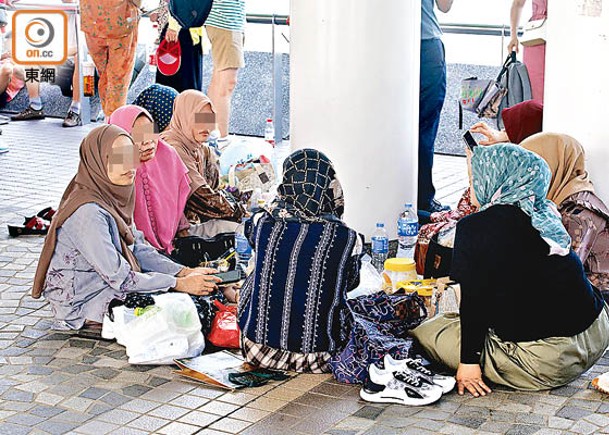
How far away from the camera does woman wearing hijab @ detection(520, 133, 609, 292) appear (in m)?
5.59

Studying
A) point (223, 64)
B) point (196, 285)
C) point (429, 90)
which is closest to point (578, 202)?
point (196, 285)

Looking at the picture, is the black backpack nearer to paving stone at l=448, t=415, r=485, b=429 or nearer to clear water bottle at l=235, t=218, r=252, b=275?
clear water bottle at l=235, t=218, r=252, b=275

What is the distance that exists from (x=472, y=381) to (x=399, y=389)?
313 mm

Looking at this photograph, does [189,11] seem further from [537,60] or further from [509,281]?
[509,281]

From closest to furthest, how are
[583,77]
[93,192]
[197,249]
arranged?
[93,192] → [583,77] → [197,249]

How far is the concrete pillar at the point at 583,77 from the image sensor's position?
19.5 ft

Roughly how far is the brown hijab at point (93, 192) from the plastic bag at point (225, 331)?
21.2 inches

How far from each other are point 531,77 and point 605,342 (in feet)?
10.4

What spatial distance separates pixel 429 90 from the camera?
746 cm

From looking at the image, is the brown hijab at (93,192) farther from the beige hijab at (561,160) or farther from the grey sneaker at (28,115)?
the grey sneaker at (28,115)

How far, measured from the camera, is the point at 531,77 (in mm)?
7613

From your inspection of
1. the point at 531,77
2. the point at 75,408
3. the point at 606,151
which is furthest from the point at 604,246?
the point at 75,408

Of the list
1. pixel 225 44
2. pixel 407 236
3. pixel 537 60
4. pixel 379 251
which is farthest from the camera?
pixel 225 44

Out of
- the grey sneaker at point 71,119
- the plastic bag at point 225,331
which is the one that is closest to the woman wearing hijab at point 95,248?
the plastic bag at point 225,331
